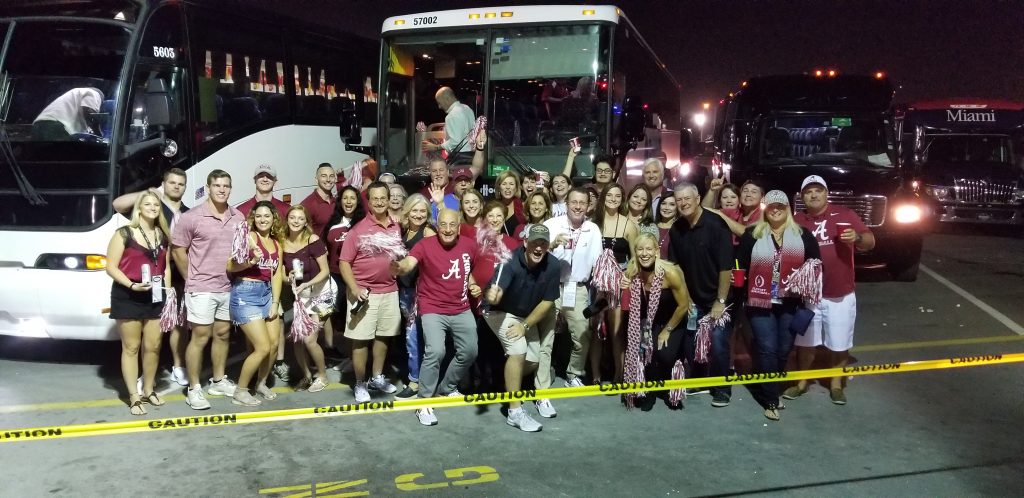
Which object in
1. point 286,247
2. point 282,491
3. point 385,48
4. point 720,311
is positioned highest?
point 385,48

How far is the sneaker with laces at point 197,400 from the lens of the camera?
20.2ft

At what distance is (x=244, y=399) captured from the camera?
6.22m

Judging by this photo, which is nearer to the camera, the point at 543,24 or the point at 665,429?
the point at 665,429

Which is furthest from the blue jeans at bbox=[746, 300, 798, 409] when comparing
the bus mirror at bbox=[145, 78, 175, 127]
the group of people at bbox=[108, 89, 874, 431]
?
the bus mirror at bbox=[145, 78, 175, 127]

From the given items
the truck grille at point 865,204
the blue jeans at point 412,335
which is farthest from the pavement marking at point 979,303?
the blue jeans at point 412,335

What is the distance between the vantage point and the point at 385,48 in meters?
9.23

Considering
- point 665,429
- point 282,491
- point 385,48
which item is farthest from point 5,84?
point 665,429

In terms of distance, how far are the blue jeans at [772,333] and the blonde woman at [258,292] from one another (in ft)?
12.1

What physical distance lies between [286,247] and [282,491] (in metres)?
2.31

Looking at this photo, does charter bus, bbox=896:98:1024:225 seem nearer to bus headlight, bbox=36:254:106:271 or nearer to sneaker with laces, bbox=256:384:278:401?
sneaker with laces, bbox=256:384:278:401

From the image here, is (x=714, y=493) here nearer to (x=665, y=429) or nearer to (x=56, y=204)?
(x=665, y=429)

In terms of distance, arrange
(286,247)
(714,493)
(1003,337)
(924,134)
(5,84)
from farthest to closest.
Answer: (924,134) < (1003,337) < (5,84) < (286,247) < (714,493)

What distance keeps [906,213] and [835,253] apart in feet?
16.3

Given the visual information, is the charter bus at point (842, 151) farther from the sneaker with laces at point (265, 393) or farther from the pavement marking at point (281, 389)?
the sneaker with laces at point (265, 393)
